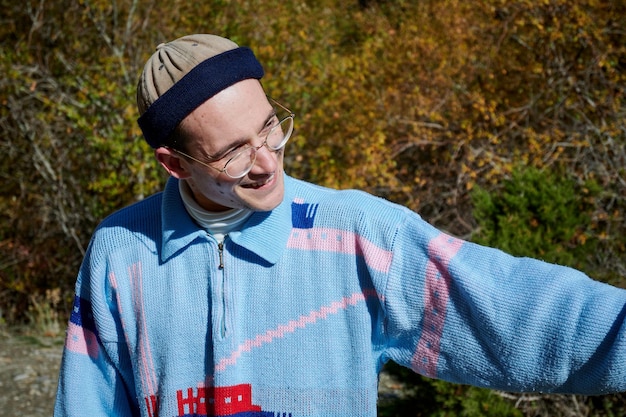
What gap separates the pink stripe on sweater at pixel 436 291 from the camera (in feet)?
5.96

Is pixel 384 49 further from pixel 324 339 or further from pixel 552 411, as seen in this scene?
pixel 324 339

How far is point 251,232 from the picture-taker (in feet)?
6.54

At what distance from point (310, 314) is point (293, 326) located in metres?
0.05

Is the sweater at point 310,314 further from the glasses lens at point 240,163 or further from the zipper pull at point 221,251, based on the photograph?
the glasses lens at point 240,163

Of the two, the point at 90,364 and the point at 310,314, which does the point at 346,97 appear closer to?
the point at 90,364

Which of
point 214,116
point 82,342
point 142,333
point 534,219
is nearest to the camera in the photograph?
point 214,116

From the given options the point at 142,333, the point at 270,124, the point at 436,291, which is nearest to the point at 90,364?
the point at 142,333

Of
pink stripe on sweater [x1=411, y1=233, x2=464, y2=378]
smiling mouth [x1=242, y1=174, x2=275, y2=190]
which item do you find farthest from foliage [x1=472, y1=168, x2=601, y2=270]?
smiling mouth [x1=242, y1=174, x2=275, y2=190]

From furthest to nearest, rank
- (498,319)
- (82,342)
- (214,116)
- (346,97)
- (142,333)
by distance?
1. (346,97)
2. (82,342)
3. (142,333)
4. (214,116)
5. (498,319)

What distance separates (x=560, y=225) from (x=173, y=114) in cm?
273

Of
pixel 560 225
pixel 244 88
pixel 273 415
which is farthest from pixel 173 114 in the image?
pixel 560 225

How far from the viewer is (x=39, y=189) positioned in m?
7.78

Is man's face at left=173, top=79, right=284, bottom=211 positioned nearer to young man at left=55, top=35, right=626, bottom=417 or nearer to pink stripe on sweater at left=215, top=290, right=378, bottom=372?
young man at left=55, top=35, right=626, bottom=417

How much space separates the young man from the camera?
175 cm
